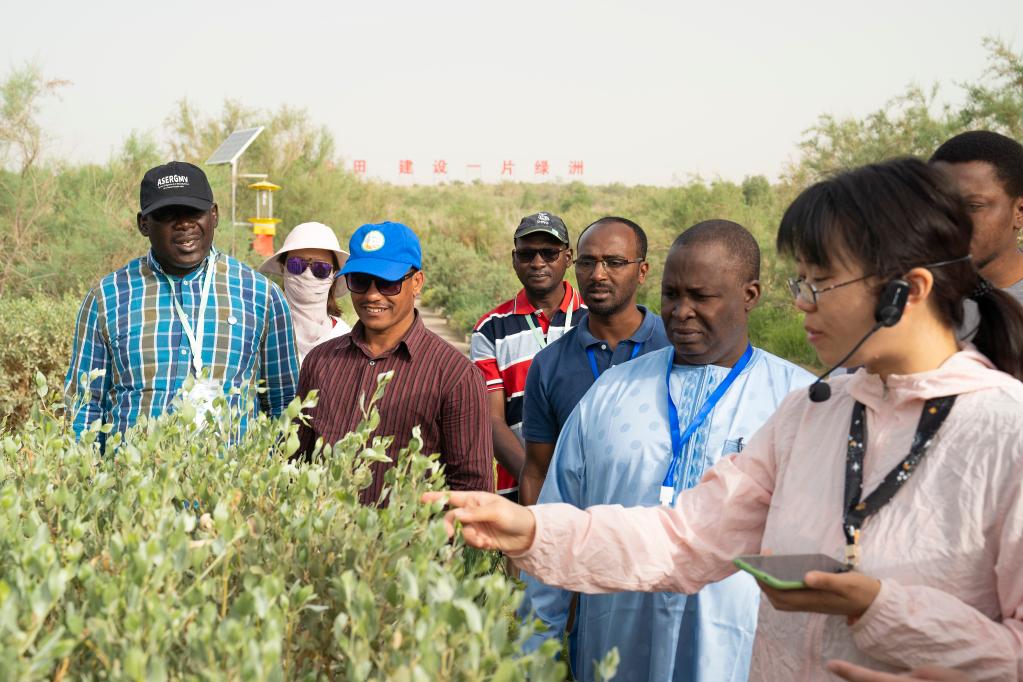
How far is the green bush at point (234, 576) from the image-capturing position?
1354mm

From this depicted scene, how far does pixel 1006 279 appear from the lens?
11.4 ft

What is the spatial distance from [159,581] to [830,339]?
1166 millimetres

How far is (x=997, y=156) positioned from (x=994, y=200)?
0.15m

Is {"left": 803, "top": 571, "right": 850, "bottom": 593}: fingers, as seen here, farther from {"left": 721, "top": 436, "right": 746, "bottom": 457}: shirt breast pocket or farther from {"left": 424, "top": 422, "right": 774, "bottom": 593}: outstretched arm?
{"left": 721, "top": 436, "right": 746, "bottom": 457}: shirt breast pocket

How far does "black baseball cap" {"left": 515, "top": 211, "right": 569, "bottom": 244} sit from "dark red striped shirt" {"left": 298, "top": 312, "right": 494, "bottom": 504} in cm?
156

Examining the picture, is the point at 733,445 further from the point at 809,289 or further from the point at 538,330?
the point at 538,330

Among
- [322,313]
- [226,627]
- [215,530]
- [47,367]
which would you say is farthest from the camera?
[47,367]

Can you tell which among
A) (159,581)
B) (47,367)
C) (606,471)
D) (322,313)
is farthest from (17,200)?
(159,581)

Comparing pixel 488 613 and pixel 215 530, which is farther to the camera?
pixel 215 530

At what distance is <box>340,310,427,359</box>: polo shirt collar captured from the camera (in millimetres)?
3631

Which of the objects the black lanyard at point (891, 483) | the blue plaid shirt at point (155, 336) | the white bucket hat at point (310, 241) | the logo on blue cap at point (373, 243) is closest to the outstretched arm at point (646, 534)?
the black lanyard at point (891, 483)

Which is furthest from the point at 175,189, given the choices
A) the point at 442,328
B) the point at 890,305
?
the point at 442,328

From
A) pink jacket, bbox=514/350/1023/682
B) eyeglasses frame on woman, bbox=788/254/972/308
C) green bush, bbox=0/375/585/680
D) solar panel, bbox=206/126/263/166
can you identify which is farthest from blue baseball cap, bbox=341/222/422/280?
solar panel, bbox=206/126/263/166

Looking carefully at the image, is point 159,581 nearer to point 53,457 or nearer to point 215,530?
point 215,530
